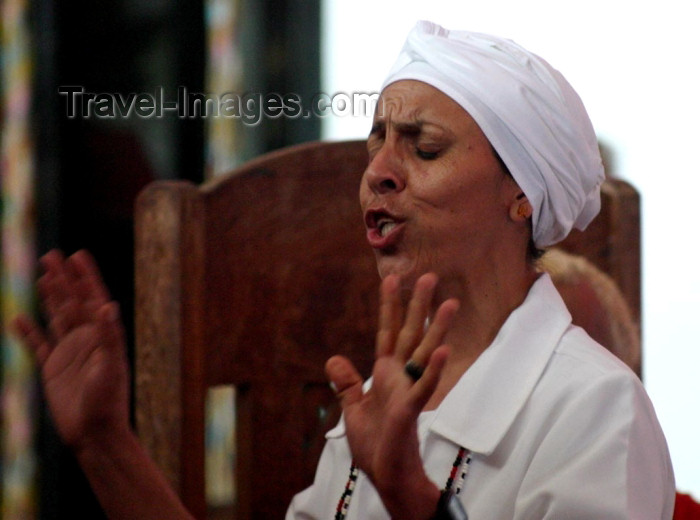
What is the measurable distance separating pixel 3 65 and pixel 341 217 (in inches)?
39.8

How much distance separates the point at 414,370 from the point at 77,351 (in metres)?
0.49

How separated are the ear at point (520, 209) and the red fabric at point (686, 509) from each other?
367 millimetres

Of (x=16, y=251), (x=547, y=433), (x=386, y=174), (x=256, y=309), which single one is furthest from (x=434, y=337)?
(x=16, y=251)

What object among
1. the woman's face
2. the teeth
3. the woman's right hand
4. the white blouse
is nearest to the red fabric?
the white blouse

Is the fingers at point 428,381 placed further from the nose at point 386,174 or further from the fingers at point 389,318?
the nose at point 386,174

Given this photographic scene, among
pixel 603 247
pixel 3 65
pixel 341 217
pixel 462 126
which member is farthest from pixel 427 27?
pixel 3 65

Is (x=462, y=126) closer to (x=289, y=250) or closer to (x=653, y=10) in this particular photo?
(x=289, y=250)

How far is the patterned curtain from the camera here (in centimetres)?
236

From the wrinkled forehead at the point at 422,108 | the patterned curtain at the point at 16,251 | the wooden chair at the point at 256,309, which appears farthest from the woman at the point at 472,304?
the patterned curtain at the point at 16,251

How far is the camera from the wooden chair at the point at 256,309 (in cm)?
166

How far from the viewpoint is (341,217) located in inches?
70.2

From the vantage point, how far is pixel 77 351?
1.25 meters

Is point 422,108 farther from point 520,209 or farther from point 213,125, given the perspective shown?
point 213,125

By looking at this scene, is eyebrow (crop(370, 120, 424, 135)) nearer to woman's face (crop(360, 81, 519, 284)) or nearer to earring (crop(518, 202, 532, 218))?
woman's face (crop(360, 81, 519, 284))
